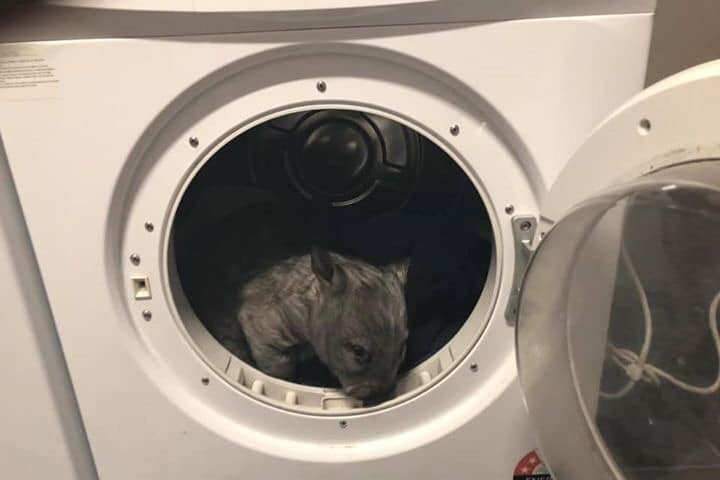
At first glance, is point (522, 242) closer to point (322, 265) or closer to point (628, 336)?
point (628, 336)

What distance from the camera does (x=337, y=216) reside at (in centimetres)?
105

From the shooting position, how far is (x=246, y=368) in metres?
0.92

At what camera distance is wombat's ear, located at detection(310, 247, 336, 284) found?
88cm

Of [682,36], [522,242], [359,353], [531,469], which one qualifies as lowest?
[531,469]

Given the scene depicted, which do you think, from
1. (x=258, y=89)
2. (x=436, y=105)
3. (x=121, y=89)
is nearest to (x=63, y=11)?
(x=121, y=89)

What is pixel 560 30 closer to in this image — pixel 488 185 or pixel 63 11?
pixel 488 185

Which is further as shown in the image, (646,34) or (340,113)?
(340,113)

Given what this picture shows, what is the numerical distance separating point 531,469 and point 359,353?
267 millimetres

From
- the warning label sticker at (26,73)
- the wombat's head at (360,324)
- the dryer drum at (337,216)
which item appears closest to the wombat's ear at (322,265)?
the wombat's head at (360,324)

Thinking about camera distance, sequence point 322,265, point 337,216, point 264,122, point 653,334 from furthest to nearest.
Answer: point 337,216
point 322,265
point 264,122
point 653,334

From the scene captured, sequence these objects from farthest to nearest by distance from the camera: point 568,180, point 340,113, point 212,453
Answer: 1. point 340,113
2. point 212,453
3. point 568,180

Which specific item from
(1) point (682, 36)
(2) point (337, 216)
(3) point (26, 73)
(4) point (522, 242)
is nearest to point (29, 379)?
(3) point (26, 73)

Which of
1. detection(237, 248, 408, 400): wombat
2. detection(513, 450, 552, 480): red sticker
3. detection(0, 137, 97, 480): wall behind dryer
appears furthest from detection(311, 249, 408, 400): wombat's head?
detection(0, 137, 97, 480): wall behind dryer

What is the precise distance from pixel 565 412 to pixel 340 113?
1.62ft
